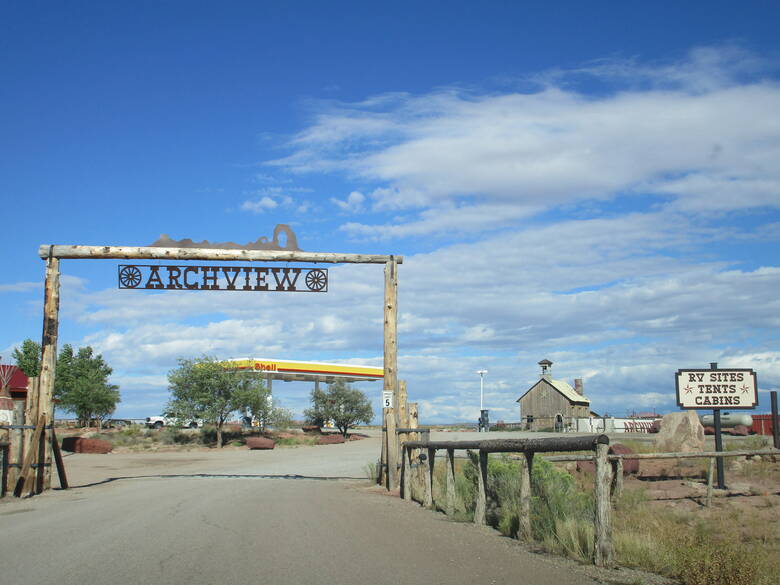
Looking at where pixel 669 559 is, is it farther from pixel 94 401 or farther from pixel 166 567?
pixel 94 401

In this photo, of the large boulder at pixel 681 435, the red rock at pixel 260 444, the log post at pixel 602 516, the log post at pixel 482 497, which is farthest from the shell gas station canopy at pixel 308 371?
the log post at pixel 602 516

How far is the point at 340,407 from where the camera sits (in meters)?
55.9

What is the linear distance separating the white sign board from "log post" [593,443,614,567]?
13.8m

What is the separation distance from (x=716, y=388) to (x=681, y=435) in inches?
301

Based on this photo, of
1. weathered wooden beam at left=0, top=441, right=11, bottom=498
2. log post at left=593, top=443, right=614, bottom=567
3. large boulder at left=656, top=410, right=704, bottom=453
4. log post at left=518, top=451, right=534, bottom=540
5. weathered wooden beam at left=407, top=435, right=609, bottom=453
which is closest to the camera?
log post at left=593, top=443, right=614, bottom=567

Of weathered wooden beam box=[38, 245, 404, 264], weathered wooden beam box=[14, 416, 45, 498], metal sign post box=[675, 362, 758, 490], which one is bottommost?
weathered wooden beam box=[14, 416, 45, 498]

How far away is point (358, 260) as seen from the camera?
1827 centimetres

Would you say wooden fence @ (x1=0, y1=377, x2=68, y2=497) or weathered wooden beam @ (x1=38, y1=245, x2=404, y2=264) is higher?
weathered wooden beam @ (x1=38, y1=245, x2=404, y2=264)

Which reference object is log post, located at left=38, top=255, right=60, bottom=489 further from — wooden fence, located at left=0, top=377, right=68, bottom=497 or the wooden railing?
the wooden railing

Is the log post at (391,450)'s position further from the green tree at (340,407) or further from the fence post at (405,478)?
the green tree at (340,407)

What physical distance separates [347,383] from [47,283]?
4122cm

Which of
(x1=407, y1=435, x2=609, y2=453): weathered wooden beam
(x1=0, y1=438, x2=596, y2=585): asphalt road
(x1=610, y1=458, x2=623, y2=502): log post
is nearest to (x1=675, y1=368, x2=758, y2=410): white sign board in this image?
(x1=610, y1=458, x2=623, y2=502): log post

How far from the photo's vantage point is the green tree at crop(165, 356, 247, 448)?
45.1 metres

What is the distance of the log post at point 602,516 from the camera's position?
754cm
